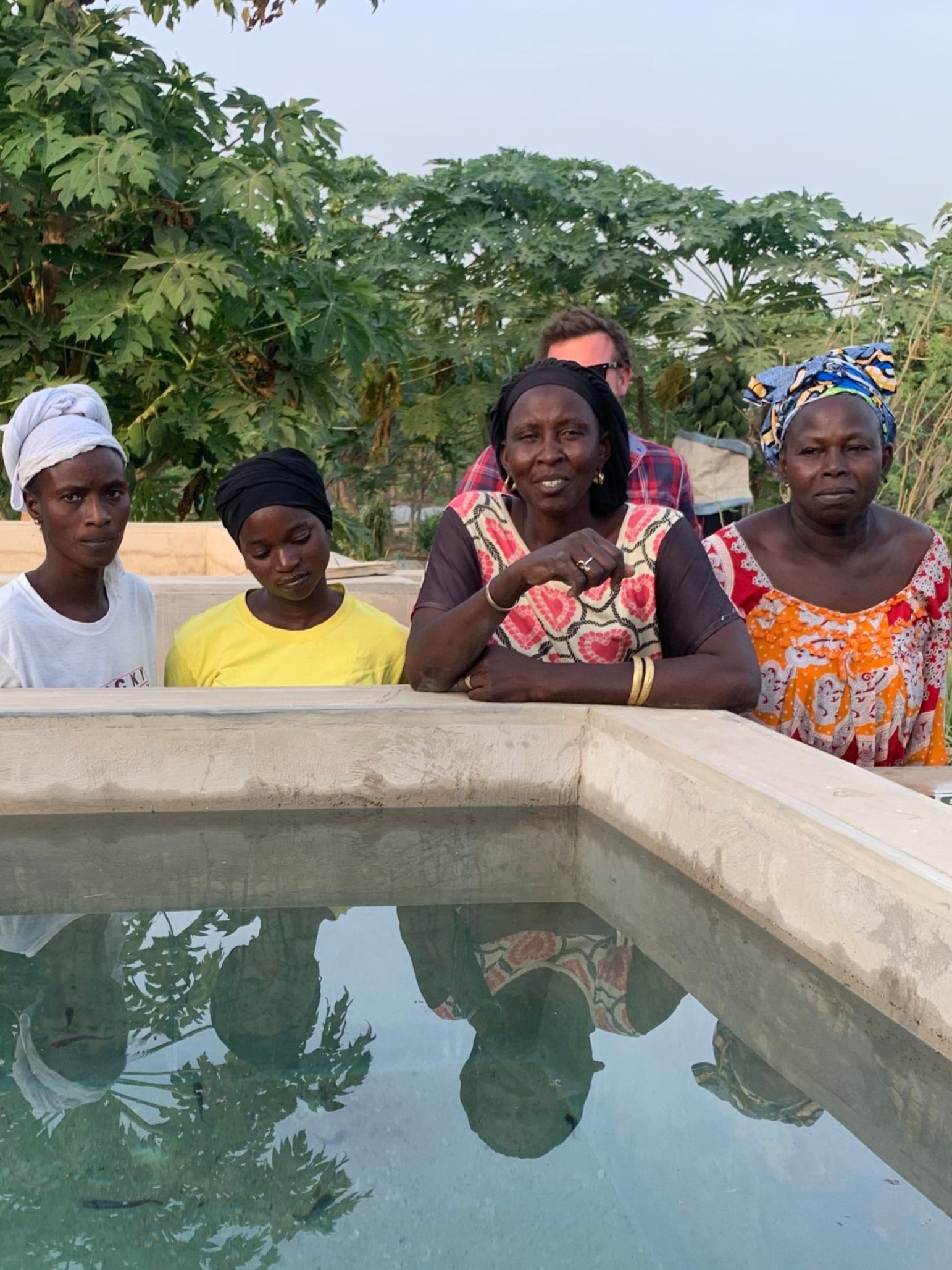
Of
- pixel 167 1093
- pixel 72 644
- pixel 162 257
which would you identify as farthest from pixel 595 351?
pixel 162 257

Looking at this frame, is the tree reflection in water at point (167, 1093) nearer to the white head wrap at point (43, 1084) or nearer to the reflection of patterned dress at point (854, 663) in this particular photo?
the white head wrap at point (43, 1084)

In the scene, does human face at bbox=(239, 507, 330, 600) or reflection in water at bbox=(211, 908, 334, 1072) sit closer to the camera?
reflection in water at bbox=(211, 908, 334, 1072)

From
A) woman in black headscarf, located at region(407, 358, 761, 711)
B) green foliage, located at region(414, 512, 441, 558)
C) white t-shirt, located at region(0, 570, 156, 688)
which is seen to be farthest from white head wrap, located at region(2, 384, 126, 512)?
green foliage, located at region(414, 512, 441, 558)

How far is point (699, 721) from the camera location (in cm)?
237

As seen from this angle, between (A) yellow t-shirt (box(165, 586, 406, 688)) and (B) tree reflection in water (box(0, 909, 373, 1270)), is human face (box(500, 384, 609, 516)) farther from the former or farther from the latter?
(B) tree reflection in water (box(0, 909, 373, 1270))

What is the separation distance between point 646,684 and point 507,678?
25cm

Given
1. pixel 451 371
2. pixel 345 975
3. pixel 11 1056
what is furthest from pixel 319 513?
pixel 451 371

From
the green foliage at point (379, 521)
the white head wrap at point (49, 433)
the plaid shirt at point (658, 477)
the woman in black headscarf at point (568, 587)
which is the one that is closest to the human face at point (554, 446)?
the woman in black headscarf at point (568, 587)

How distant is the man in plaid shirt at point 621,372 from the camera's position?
13.0 feet

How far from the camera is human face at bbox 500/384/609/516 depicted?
256cm

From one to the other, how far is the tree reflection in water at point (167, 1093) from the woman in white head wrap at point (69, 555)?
0.88 m

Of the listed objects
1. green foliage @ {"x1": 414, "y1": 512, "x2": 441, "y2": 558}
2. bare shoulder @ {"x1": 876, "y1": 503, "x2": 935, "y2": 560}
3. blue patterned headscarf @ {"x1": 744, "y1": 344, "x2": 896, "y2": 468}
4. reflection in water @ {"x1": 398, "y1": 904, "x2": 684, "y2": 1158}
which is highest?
blue patterned headscarf @ {"x1": 744, "y1": 344, "x2": 896, "y2": 468}

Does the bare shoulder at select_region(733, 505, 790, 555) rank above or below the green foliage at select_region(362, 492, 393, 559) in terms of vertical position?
above

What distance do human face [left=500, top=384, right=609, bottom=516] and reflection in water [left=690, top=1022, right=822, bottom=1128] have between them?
3.97 feet
